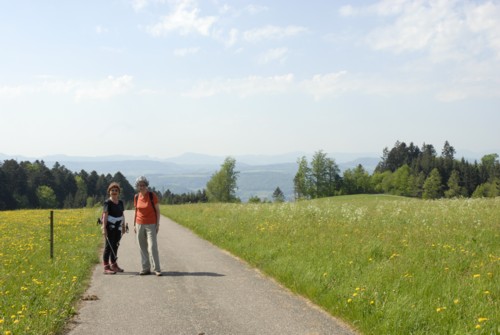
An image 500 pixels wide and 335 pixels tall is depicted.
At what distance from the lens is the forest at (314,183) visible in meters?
107

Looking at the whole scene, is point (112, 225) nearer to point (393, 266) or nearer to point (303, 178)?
point (393, 266)

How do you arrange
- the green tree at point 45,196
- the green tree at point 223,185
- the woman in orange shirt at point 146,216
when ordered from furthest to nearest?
the green tree at point 45,196, the green tree at point 223,185, the woman in orange shirt at point 146,216

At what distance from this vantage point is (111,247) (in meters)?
10.7

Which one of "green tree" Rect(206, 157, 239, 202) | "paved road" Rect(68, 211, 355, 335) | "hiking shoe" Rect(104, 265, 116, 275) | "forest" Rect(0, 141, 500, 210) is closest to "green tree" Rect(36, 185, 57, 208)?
"forest" Rect(0, 141, 500, 210)

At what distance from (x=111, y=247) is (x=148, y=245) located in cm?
95

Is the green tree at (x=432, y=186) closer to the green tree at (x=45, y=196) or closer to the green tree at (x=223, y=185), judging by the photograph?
the green tree at (x=223, y=185)

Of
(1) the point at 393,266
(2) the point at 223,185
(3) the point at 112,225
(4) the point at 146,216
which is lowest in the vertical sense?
(1) the point at 393,266

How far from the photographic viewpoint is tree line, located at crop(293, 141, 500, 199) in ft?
356

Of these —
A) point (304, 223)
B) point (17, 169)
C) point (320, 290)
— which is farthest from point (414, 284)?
point (17, 169)

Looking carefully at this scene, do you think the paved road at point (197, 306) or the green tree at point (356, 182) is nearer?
the paved road at point (197, 306)

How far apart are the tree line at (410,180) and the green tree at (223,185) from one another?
57.4 ft

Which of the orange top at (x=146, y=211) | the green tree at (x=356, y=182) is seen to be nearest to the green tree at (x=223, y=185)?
the green tree at (x=356, y=182)

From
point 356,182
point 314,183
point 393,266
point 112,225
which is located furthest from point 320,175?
point 393,266

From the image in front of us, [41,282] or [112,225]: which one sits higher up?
[112,225]
